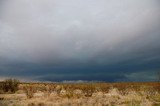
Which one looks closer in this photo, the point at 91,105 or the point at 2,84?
the point at 91,105

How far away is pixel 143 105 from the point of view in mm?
33875

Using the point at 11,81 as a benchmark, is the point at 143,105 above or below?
below

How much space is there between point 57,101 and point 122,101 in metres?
7.40

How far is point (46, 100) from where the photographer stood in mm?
39312

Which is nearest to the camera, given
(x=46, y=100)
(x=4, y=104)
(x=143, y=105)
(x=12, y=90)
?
(x=143, y=105)

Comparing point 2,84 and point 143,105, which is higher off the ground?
point 2,84

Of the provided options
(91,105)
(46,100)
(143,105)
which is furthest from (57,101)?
(143,105)

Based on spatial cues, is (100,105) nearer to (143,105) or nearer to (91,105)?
(91,105)

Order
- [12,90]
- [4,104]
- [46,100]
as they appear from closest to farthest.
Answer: [4,104]
[46,100]
[12,90]

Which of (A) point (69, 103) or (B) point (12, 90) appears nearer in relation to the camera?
(A) point (69, 103)

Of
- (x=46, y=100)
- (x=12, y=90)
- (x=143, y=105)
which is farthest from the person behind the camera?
(x=12, y=90)

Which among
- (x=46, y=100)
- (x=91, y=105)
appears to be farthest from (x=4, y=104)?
(x=91, y=105)

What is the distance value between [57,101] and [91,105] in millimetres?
5051

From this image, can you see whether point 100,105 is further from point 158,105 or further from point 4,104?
point 4,104
